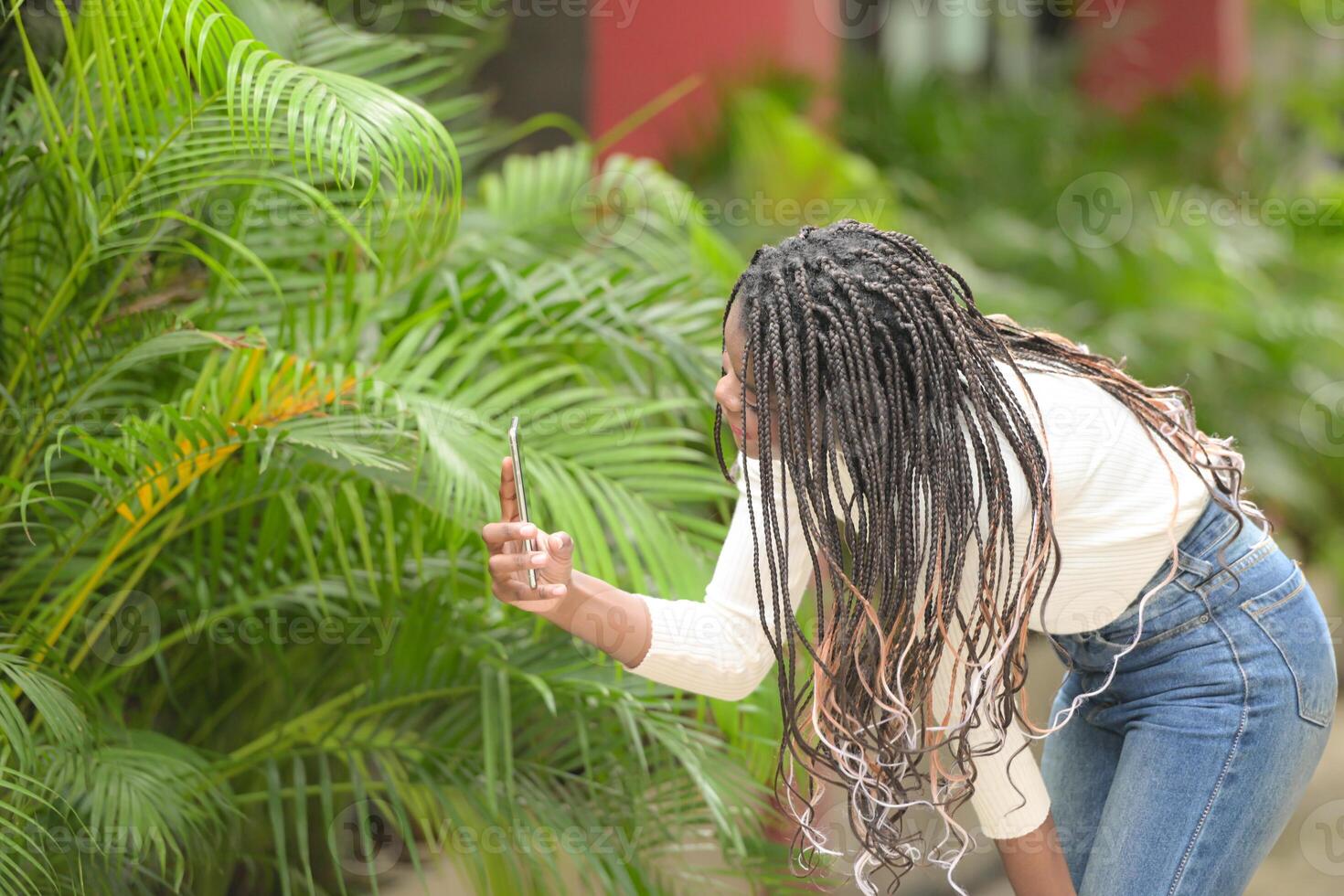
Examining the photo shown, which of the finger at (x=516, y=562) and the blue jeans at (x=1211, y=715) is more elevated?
the finger at (x=516, y=562)

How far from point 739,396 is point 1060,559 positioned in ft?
1.23

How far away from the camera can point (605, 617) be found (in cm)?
151

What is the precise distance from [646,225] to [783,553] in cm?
150

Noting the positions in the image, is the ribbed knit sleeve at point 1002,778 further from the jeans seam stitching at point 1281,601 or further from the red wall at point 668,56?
the red wall at point 668,56

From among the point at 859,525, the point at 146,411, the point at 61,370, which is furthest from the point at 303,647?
the point at 859,525

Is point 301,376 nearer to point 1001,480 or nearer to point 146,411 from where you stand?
point 146,411

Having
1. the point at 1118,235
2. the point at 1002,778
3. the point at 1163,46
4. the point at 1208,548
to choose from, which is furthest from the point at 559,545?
the point at 1163,46

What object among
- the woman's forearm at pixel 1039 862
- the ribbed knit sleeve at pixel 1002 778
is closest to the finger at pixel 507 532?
the ribbed knit sleeve at pixel 1002 778

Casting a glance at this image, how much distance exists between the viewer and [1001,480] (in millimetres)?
1403

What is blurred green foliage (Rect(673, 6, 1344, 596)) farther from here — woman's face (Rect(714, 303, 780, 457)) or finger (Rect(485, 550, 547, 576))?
finger (Rect(485, 550, 547, 576))

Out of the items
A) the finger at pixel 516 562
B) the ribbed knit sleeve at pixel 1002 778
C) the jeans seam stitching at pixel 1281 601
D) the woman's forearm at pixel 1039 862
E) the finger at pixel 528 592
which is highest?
the finger at pixel 516 562

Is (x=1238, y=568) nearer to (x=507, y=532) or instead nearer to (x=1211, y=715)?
(x=1211, y=715)

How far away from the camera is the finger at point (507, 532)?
143 centimetres

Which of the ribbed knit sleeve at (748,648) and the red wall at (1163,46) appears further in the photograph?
the red wall at (1163,46)
